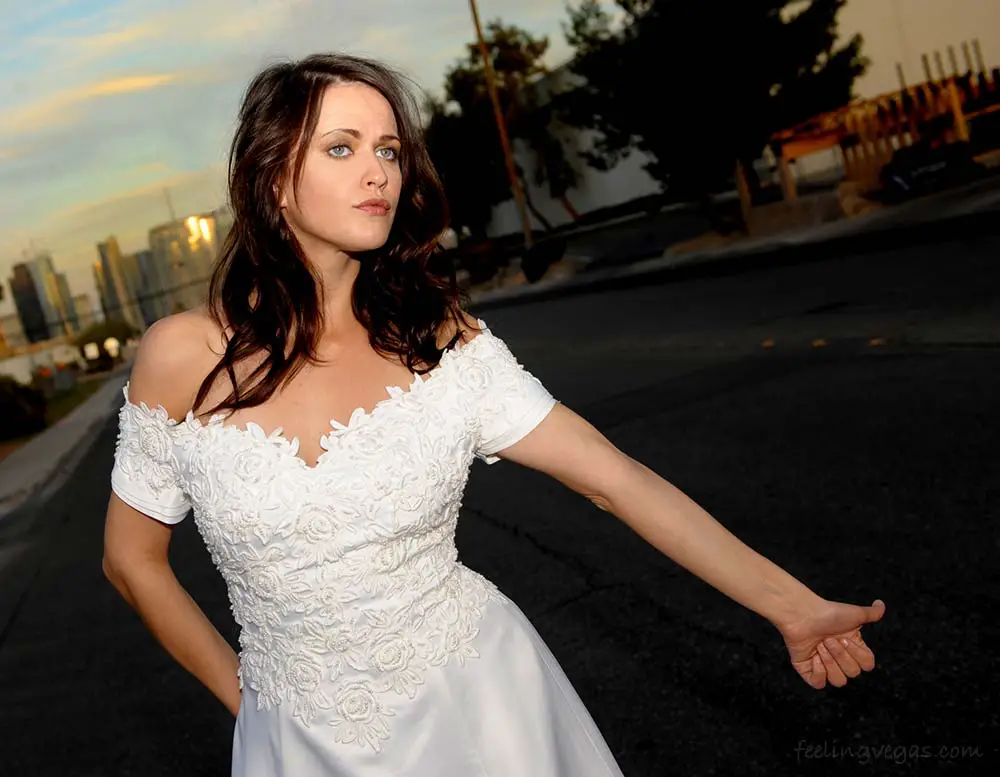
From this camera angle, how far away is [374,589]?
183 cm

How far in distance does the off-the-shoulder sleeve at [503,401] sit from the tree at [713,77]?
Result: 2383 centimetres

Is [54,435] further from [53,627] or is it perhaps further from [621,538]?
[621,538]

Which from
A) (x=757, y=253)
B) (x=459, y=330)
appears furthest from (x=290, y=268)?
(x=757, y=253)

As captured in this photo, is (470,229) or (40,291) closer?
(470,229)

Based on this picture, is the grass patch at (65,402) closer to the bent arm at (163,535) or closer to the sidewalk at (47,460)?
the sidewalk at (47,460)

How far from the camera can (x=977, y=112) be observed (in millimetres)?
20406

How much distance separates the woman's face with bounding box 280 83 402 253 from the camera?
6.29 feet

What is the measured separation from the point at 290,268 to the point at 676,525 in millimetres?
862

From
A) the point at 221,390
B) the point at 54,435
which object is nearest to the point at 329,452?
the point at 221,390

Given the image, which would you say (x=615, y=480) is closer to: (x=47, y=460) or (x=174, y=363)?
(x=174, y=363)

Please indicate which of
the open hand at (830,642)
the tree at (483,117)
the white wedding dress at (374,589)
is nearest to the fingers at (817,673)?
the open hand at (830,642)

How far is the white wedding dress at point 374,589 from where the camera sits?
1801 mm

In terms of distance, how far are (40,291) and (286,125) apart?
14315cm

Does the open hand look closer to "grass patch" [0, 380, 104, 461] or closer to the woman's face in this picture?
the woman's face
